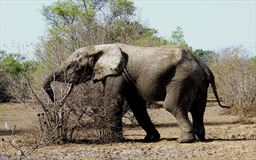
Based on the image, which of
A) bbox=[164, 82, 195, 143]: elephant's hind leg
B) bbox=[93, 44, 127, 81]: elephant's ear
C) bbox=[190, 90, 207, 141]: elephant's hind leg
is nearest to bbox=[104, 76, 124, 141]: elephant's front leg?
bbox=[93, 44, 127, 81]: elephant's ear

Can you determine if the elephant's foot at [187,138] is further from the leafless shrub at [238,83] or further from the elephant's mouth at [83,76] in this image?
the leafless shrub at [238,83]

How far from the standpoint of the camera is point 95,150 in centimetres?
1339

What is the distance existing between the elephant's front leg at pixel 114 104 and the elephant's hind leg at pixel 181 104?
108 centimetres

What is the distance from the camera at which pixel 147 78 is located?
14742mm

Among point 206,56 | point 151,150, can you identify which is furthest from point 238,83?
point 206,56

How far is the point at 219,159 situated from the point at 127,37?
11.6 m

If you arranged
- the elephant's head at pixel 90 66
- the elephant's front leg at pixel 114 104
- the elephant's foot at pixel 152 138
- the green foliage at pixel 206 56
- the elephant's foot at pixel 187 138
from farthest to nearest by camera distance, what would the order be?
the green foliage at pixel 206 56 → the elephant's foot at pixel 152 138 → the elephant's head at pixel 90 66 → the elephant's front leg at pixel 114 104 → the elephant's foot at pixel 187 138

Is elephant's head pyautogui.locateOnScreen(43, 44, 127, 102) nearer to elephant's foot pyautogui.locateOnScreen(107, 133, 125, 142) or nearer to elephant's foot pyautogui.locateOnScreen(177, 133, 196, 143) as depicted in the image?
elephant's foot pyautogui.locateOnScreen(107, 133, 125, 142)

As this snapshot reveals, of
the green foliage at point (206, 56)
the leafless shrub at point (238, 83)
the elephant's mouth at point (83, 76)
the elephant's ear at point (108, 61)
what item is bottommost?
the green foliage at point (206, 56)

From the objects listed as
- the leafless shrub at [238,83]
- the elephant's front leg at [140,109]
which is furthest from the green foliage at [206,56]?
the elephant's front leg at [140,109]

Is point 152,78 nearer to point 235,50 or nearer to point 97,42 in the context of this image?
point 97,42

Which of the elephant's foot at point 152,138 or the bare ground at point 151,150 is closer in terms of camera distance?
the bare ground at point 151,150

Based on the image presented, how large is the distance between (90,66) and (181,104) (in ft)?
7.89

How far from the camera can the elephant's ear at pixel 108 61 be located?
14844 millimetres
